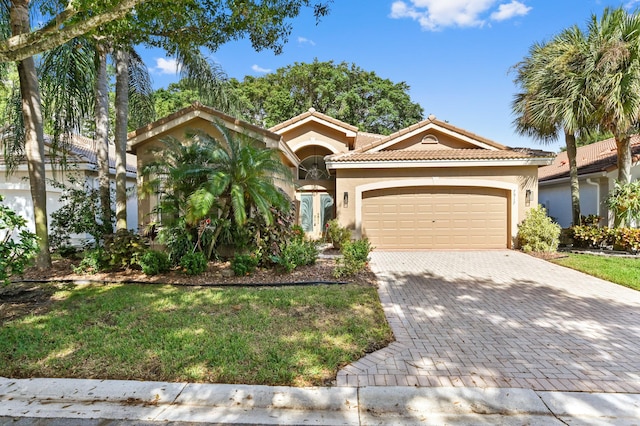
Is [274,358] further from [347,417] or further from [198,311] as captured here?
[198,311]

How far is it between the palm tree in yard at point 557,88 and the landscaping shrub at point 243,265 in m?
11.2

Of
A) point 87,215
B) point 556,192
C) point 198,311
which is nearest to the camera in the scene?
point 198,311

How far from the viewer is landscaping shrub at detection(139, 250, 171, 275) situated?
7719mm

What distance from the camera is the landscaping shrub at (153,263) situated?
25.3 ft

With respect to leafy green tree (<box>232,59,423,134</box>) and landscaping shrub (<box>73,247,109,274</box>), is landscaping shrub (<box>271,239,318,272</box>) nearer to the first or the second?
landscaping shrub (<box>73,247,109,274</box>)

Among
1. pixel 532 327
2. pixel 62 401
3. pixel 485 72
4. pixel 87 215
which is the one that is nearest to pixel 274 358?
pixel 62 401

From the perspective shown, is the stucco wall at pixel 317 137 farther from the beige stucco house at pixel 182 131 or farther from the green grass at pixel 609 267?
the green grass at pixel 609 267

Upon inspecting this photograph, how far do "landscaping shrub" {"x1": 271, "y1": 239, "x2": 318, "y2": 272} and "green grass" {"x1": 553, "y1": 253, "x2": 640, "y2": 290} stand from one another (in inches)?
287

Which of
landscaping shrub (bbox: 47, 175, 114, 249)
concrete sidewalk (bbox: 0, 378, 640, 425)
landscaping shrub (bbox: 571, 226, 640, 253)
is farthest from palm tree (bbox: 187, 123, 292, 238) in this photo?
landscaping shrub (bbox: 571, 226, 640, 253)

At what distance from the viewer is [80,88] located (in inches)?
336

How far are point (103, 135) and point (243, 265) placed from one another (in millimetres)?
6772

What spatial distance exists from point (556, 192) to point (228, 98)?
16.5 metres

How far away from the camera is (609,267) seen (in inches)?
345

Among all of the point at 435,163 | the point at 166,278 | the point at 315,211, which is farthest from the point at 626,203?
the point at 166,278
